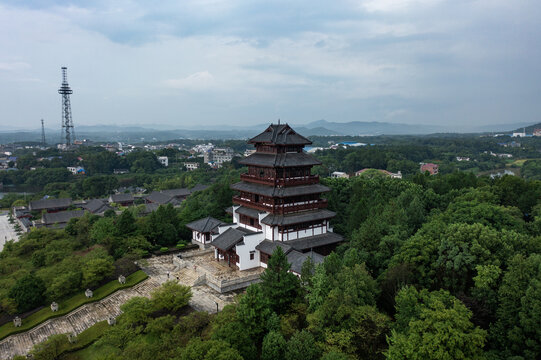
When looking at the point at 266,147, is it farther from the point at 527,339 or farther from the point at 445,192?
the point at 527,339

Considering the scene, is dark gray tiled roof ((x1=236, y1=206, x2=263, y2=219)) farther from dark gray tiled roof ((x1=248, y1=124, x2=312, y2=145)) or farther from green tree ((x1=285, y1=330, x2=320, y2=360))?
green tree ((x1=285, y1=330, x2=320, y2=360))

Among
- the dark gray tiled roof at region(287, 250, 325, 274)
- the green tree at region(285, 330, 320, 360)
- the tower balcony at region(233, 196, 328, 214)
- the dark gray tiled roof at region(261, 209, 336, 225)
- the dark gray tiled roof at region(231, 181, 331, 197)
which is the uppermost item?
the dark gray tiled roof at region(231, 181, 331, 197)

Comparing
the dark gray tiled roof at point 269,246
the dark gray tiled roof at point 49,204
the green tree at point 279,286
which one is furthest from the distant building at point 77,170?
the green tree at point 279,286

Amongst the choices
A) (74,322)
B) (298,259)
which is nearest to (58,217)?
(74,322)

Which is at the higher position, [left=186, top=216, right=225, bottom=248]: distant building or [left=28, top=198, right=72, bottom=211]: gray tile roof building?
[left=186, top=216, right=225, bottom=248]: distant building

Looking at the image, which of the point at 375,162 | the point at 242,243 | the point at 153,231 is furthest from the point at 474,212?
the point at 375,162


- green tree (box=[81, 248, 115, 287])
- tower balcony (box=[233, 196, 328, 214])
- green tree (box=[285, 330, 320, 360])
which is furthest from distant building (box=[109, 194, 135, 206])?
green tree (box=[285, 330, 320, 360])

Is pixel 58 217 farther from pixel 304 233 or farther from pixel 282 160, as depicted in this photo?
pixel 304 233
